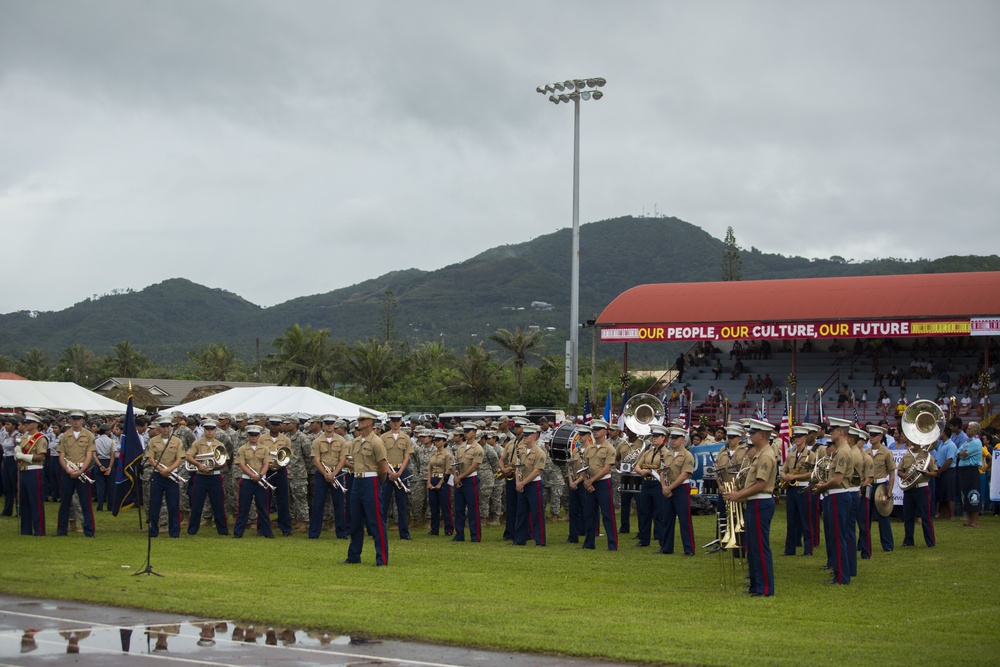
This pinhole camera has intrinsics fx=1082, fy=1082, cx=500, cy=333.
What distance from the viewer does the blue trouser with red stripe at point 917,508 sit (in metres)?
17.0

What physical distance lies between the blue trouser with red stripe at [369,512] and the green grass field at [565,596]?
0.97ft

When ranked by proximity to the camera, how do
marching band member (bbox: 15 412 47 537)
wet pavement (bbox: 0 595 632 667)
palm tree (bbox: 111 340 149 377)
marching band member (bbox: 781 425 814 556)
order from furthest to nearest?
palm tree (bbox: 111 340 149 377)
marching band member (bbox: 15 412 47 537)
marching band member (bbox: 781 425 814 556)
wet pavement (bbox: 0 595 632 667)

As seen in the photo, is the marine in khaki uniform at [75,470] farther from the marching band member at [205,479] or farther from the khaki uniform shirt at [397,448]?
the khaki uniform shirt at [397,448]

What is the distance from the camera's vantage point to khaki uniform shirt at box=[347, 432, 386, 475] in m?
14.2

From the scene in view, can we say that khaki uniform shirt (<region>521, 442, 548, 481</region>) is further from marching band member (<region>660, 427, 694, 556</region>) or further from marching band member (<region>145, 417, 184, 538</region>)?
marching band member (<region>145, 417, 184, 538</region>)

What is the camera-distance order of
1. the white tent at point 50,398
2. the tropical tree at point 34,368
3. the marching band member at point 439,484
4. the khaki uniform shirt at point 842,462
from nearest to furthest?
the khaki uniform shirt at point 842,462, the marching band member at point 439,484, the white tent at point 50,398, the tropical tree at point 34,368

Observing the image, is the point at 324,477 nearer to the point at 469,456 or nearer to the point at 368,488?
the point at 469,456

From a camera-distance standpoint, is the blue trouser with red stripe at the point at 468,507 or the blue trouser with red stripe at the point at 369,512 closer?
the blue trouser with red stripe at the point at 369,512

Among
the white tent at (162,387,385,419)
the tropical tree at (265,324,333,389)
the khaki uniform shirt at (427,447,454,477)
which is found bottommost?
the khaki uniform shirt at (427,447,454,477)

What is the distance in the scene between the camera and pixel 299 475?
786 inches

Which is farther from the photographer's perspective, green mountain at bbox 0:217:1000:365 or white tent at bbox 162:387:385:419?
green mountain at bbox 0:217:1000:365

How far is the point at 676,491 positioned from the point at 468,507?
3846mm

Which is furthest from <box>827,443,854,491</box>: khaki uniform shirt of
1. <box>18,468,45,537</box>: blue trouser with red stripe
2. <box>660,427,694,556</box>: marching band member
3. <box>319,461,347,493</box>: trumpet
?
<box>18,468,45,537</box>: blue trouser with red stripe

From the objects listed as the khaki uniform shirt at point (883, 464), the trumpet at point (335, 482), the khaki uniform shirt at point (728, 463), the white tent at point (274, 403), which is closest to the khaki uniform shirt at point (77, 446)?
the trumpet at point (335, 482)
